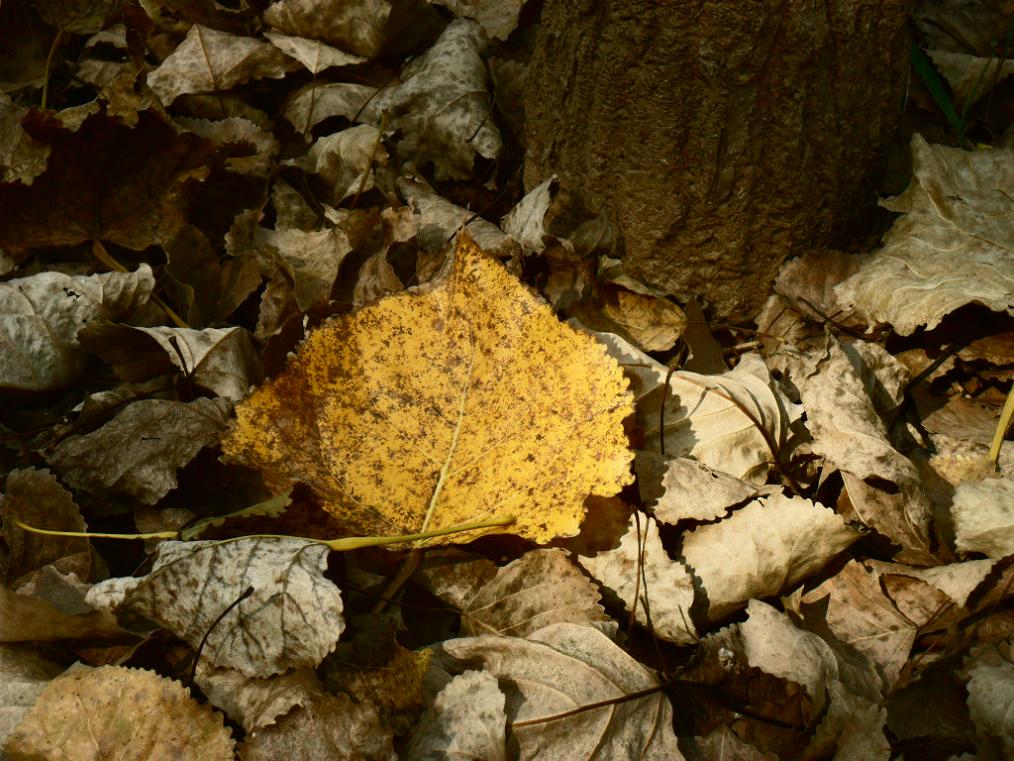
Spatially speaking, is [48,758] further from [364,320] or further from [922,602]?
[922,602]

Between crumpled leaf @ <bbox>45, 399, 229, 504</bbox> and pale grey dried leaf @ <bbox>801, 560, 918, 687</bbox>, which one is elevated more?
crumpled leaf @ <bbox>45, 399, 229, 504</bbox>

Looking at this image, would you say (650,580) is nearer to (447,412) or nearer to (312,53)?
(447,412)

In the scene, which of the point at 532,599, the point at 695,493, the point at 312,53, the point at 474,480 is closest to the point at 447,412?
the point at 474,480

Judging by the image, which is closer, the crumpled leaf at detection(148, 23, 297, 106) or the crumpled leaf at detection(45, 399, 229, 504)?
the crumpled leaf at detection(45, 399, 229, 504)

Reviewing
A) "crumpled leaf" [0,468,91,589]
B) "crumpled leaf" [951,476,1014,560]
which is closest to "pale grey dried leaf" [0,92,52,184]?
"crumpled leaf" [0,468,91,589]

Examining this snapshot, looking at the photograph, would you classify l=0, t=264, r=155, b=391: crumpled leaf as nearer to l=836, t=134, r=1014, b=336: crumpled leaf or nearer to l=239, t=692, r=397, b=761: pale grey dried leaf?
l=239, t=692, r=397, b=761: pale grey dried leaf

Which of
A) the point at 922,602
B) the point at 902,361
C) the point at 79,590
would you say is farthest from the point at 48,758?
the point at 902,361
